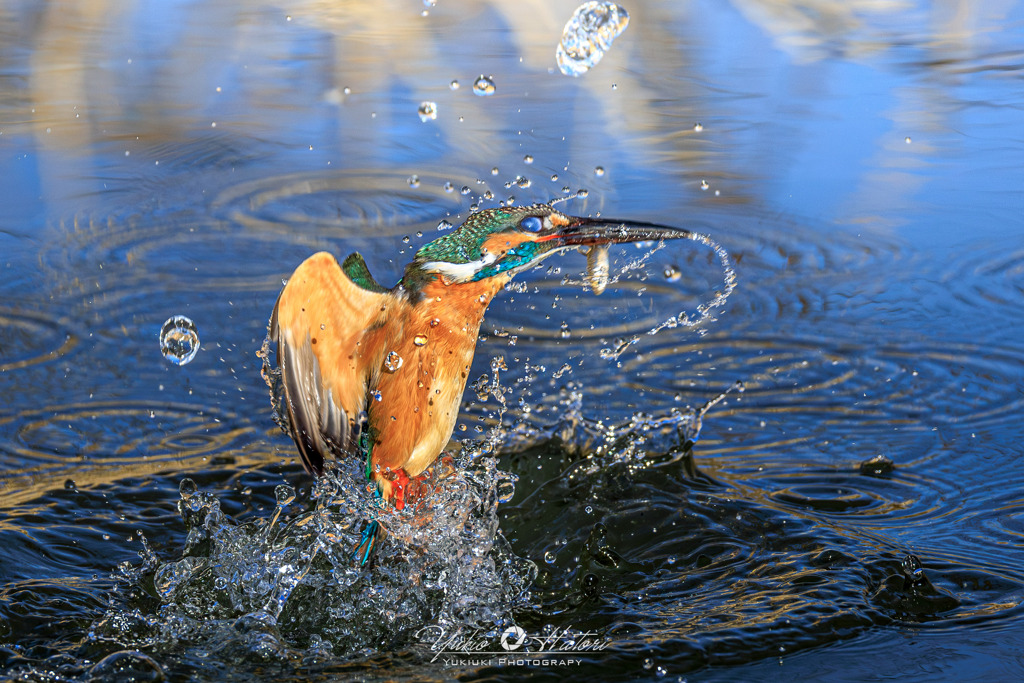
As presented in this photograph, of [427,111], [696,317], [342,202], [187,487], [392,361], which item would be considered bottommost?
[187,487]

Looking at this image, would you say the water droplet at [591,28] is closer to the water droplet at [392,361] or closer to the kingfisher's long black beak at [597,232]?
the kingfisher's long black beak at [597,232]

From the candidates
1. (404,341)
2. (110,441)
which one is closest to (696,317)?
(404,341)

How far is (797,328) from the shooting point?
9.73 feet

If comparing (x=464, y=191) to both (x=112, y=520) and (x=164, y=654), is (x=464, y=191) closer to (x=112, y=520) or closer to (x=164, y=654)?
(x=112, y=520)

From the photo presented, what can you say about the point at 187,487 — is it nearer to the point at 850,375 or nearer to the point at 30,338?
the point at 30,338

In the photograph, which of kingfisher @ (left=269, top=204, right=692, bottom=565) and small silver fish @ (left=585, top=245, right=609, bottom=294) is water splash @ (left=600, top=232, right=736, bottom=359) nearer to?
small silver fish @ (left=585, top=245, right=609, bottom=294)

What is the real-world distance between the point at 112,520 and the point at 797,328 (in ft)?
6.06

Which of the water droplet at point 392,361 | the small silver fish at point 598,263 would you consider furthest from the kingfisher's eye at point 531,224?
the water droplet at point 392,361

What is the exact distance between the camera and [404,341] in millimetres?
1865

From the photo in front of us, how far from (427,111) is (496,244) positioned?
1646mm

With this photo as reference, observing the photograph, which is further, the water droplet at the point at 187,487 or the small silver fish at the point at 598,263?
the water droplet at the point at 187,487

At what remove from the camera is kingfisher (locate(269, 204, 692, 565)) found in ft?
5.90

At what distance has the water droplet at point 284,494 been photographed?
2.25 metres

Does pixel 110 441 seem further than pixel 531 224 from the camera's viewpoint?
Yes
